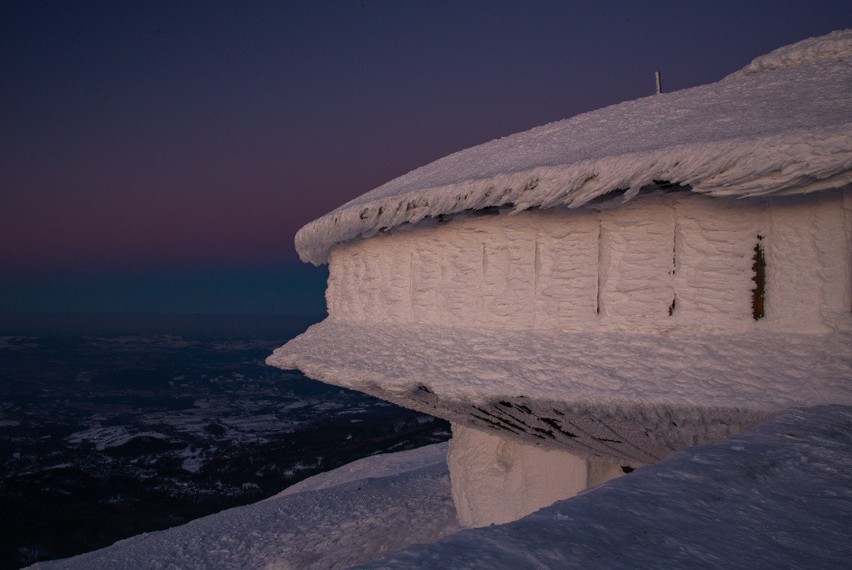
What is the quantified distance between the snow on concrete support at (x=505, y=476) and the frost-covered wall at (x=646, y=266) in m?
1.10

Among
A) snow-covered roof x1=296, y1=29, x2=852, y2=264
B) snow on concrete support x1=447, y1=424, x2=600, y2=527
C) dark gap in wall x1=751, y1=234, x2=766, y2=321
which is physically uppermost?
snow-covered roof x1=296, y1=29, x2=852, y2=264

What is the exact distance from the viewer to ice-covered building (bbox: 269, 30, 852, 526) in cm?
188

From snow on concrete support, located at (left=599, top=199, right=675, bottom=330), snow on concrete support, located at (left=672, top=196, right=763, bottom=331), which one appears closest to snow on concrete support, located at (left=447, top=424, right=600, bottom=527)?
snow on concrete support, located at (left=599, top=199, right=675, bottom=330)

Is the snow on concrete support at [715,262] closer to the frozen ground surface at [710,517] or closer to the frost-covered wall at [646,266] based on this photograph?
the frost-covered wall at [646,266]

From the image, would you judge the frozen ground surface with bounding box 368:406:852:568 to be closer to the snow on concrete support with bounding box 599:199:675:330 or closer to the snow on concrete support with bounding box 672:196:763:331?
the snow on concrete support with bounding box 672:196:763:331

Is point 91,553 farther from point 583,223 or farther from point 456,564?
point 456,564

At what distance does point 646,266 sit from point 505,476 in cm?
177

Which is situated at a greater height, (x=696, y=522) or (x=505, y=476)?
(x=696, y=522)

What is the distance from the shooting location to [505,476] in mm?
3455

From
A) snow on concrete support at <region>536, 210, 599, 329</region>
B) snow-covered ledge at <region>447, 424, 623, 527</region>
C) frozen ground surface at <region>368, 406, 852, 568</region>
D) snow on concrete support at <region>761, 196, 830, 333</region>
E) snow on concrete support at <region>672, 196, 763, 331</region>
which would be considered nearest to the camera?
frozen ground surface at <region>368, 406, 852, 568</region>

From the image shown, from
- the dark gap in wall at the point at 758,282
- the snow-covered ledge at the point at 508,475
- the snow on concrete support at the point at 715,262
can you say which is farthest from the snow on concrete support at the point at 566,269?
the snow-covered ledge at the point at 508,475

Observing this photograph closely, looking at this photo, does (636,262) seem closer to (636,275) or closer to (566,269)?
(636,275)

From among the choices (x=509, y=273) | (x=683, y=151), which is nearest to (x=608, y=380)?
(x=509, y=273)

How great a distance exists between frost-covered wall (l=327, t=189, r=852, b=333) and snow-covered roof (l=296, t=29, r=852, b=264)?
160 millimetres
